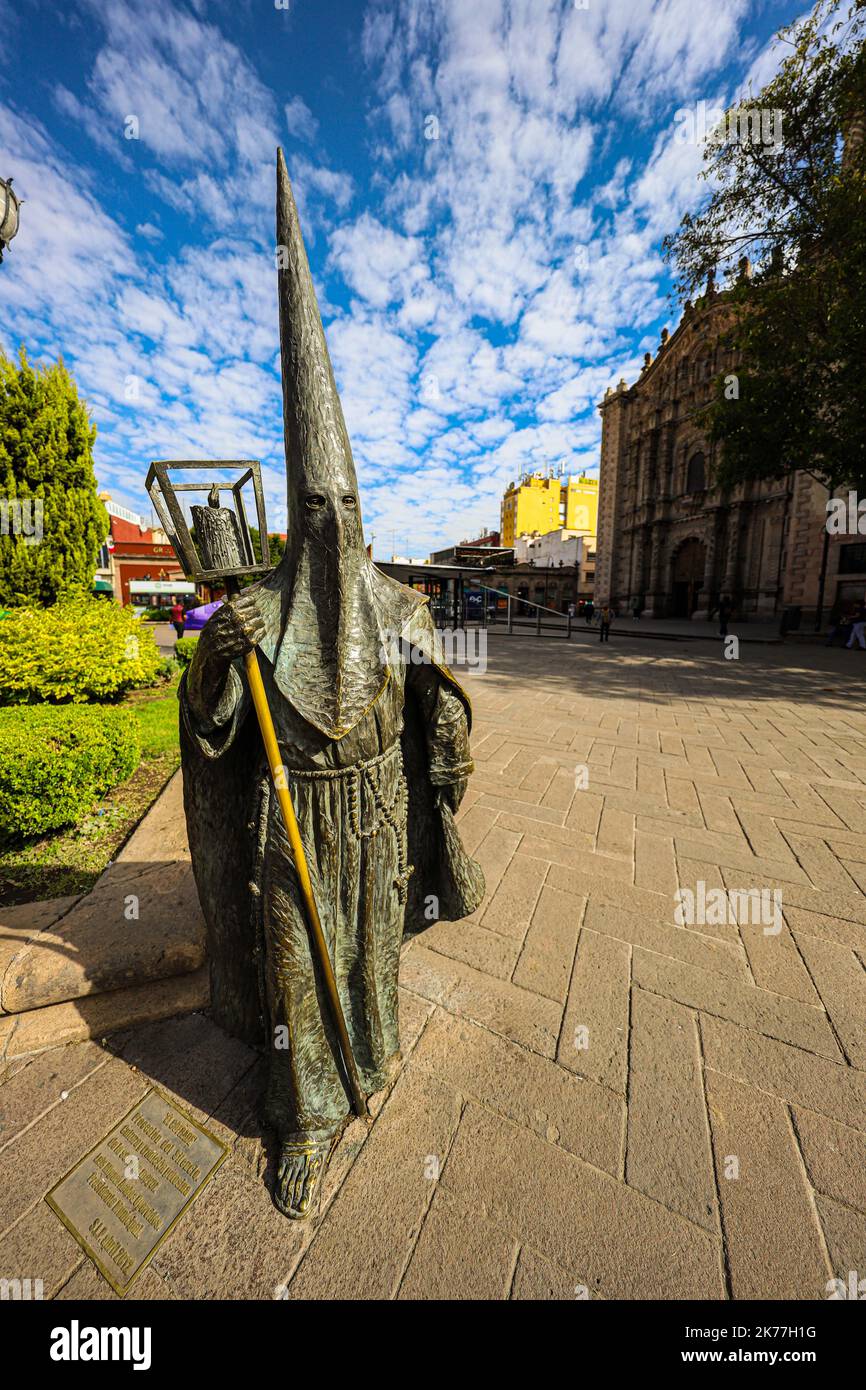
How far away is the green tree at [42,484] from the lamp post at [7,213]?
11.9 ft

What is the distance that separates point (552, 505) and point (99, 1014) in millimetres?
58724

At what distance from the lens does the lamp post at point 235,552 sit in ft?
3.98

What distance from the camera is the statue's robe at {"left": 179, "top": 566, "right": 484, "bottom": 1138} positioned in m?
1.55

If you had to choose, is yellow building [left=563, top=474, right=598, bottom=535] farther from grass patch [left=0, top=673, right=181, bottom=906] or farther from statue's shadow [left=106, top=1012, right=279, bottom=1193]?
statue's shadow [left=106, top=1012, right=279, bottom=1193]

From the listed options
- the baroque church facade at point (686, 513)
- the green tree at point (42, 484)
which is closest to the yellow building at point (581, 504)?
the baroque church facade at point (686, 513)

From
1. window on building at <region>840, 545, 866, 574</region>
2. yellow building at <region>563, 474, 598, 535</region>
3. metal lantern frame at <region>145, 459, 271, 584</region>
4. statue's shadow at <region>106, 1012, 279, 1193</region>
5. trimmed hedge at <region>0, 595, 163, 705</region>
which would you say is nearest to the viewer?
metal lantern frame at <region>145, 459, 271, 584</region>

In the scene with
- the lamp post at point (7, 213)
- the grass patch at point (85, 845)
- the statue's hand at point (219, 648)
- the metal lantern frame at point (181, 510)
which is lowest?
the grass patch at point (85, 845)

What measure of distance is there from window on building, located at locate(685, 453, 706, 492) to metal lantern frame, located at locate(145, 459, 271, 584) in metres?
30.4

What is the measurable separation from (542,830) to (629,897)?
0.87 metres

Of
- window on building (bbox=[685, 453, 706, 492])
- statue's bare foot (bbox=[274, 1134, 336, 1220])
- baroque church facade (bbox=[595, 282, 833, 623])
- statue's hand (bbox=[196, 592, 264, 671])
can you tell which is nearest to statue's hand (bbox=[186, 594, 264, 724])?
statue's hand (bbox=[196, 592, 264, 671])

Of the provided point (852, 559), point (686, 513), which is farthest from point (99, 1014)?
point (686, 513)

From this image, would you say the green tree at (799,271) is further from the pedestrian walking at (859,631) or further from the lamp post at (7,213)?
the lamp post at (7,213)

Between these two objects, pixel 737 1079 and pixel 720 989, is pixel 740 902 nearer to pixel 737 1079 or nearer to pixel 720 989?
pixel 720 989

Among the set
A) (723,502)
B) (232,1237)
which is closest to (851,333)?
(232,1237)
